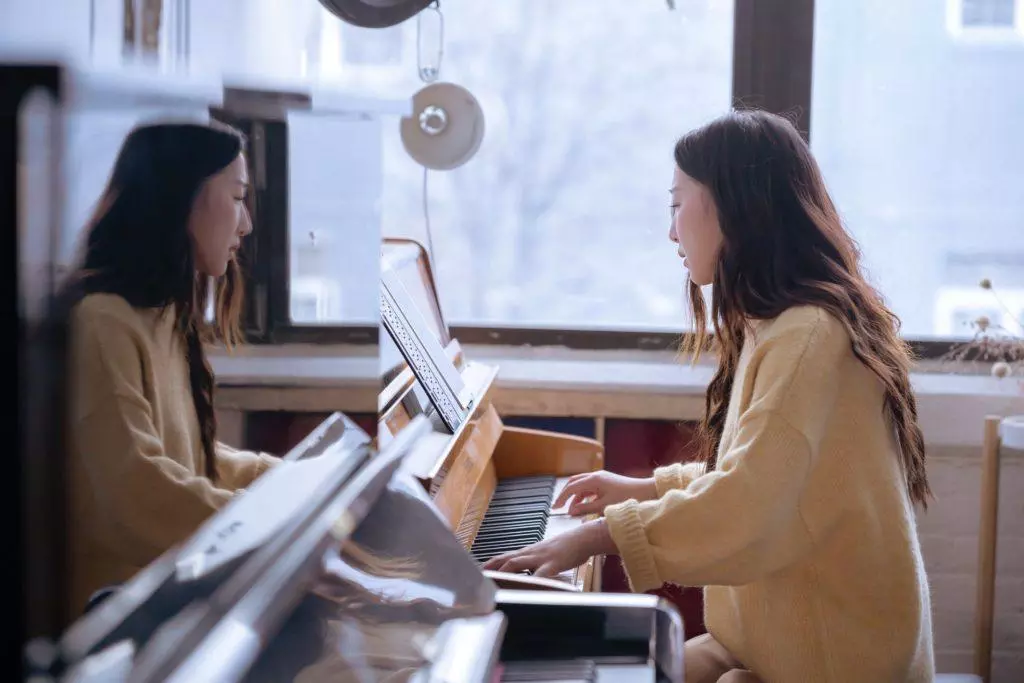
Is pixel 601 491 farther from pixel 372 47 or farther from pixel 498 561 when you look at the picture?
pixel 372 47

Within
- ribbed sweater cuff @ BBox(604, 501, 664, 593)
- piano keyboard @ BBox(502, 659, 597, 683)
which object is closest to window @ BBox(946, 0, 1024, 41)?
ribbed sweater cuff @ BBox(604, 501, 664, 593)

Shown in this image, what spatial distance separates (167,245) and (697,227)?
1.20 m

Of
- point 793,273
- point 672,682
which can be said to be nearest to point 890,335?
point 793,273

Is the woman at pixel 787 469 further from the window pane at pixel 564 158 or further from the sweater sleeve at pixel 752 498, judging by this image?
the window pane at pixel 564 158

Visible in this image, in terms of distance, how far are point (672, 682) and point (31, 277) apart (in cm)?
79

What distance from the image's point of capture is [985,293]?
2693mm

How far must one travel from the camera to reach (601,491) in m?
1.83

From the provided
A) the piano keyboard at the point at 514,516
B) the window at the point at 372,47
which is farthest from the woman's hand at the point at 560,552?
the window at the point at 372,47

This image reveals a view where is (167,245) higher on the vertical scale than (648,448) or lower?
higher

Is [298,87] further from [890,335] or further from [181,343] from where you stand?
[890,335]

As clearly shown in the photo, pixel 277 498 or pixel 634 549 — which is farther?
pixel 634 549

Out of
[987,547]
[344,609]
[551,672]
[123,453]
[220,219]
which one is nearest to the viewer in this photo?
[123,453]

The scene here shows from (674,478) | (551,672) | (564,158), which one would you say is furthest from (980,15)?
(551,672)

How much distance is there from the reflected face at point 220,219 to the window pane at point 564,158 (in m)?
2.00
